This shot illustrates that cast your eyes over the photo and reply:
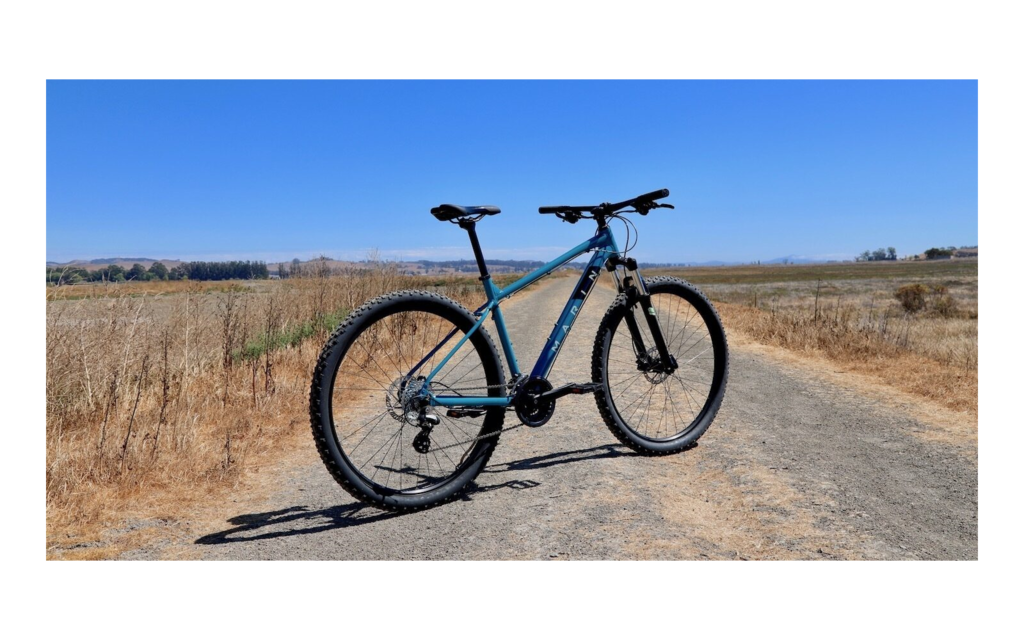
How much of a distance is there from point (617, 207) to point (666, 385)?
1982 mm

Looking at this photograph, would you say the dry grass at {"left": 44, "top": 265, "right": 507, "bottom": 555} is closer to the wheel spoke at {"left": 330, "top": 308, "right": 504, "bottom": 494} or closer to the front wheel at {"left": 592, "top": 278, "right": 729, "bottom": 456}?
the wheel spoke at {"left": 330, "top": 308, "right": 504, "bottom": 494}

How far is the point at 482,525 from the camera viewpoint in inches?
108

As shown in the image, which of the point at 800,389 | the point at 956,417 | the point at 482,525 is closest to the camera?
the point at 482,525

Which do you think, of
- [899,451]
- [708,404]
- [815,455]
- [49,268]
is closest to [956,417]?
[899,451]

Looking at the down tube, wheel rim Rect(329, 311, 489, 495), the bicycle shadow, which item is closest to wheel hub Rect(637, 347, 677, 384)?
the down tube

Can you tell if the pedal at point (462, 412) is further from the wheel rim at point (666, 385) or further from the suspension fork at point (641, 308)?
the suspension fork at point (641, 308)

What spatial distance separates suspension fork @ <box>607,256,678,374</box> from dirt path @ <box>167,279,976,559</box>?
29.9 inches

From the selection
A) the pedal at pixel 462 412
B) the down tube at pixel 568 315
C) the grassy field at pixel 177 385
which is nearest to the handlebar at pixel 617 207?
the down tube at pixel 568 315

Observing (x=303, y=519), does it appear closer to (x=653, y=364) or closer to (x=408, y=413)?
(x=408, y=413)

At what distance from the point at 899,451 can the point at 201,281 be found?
7.15m

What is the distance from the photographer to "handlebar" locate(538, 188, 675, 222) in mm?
3755

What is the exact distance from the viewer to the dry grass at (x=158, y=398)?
3146 millimetres

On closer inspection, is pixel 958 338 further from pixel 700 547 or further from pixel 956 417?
pixel 700 547

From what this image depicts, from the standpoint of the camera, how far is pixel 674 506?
292 cm
